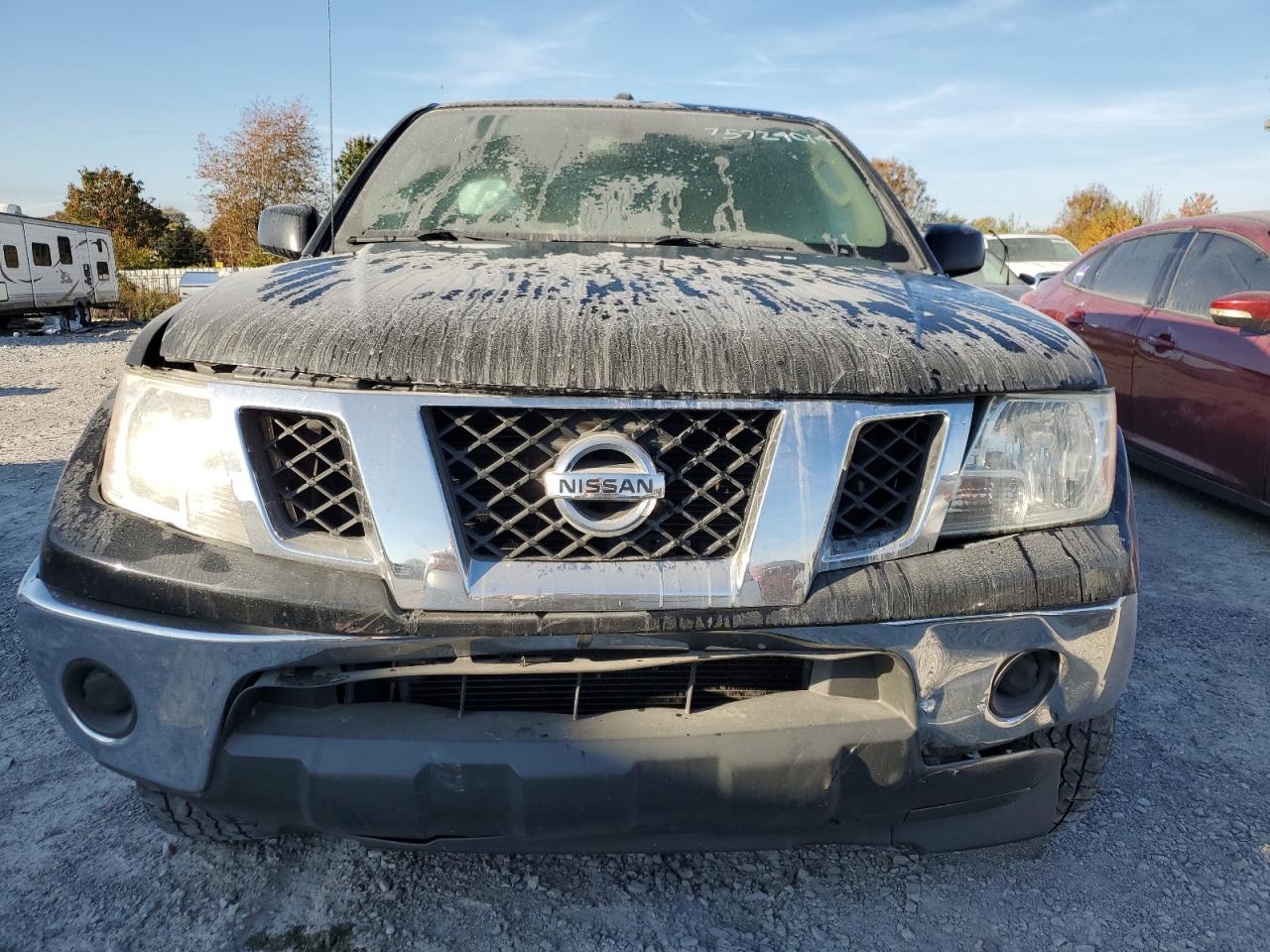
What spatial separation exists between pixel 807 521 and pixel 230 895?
1.37 meters

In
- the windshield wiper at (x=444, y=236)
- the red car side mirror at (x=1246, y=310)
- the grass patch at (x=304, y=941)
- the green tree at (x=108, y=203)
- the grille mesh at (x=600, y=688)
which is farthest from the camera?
the green tree at (x=108, y=203)

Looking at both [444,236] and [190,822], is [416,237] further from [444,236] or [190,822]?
[190,822]

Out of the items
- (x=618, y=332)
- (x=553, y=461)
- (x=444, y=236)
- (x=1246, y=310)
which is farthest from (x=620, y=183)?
(x=1246, y=310)

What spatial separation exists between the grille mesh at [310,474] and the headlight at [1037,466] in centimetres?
101

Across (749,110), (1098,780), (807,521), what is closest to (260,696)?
(807,521)

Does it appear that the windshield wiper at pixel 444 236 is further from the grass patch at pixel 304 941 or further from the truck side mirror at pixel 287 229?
the grass patch at pixel 304 941

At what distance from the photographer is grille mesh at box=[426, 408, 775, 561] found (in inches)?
56.7

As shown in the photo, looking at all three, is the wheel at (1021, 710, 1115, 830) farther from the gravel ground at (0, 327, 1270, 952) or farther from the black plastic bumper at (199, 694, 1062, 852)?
the black plastic bumper at (199, 694, 1062, 852)

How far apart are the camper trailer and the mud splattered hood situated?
20.2m

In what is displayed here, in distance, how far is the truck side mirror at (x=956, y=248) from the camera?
2.71 metres

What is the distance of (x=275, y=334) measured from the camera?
1535mm

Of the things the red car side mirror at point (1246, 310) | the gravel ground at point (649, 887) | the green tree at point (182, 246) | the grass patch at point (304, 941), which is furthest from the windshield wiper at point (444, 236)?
the green tree at point (182, 246)

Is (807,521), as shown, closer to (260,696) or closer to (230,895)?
(260,696)

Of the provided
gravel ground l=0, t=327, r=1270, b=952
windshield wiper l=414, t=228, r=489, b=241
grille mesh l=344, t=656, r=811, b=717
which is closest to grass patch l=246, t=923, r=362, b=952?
gravel ground l=0, t=327, r=1270, b=952
